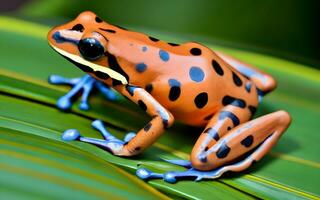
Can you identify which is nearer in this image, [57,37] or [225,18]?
[57,37]

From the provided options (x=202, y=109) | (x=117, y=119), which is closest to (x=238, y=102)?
(x=202, y=109)

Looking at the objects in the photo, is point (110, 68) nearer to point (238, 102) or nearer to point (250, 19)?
A: point (238, 102)

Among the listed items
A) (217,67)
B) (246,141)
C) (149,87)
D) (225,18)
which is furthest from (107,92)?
(225,18)

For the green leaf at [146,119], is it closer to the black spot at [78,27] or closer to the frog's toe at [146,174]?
the frog's toe at [146,174]

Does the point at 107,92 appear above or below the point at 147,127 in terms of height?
above

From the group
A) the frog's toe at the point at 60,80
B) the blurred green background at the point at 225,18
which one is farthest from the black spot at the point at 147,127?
the blurred green background at the point at 225,18

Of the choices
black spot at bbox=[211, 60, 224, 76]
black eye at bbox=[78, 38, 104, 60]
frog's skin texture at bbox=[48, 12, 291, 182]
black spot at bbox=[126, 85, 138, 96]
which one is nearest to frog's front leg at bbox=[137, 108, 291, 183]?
frog's skin texture at bbox=[48, 12, 291, 182]

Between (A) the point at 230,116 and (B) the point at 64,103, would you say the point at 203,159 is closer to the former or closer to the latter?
(A) the point at 230,116
